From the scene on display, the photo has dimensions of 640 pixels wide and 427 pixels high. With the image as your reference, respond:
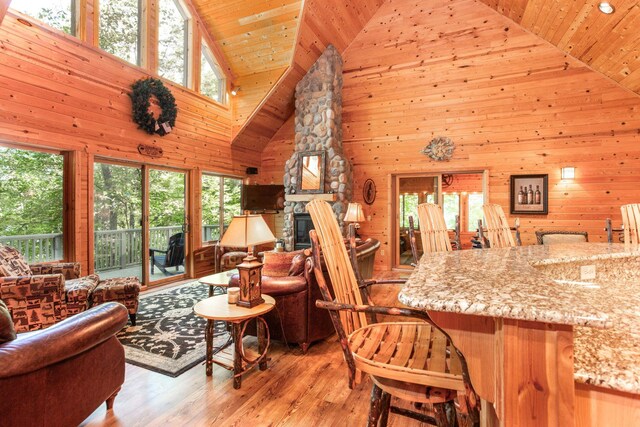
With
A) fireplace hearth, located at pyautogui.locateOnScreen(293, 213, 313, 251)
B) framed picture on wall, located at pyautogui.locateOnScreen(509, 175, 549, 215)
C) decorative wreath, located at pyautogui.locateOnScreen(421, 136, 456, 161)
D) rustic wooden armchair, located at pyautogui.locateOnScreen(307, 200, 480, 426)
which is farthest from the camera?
fireplace hearth, located at pyautogui.locateOnScreen(293, 213, 313, 251)

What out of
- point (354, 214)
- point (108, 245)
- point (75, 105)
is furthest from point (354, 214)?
point (75, 105)

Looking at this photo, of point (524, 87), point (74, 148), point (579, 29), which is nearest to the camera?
point (74, 148)

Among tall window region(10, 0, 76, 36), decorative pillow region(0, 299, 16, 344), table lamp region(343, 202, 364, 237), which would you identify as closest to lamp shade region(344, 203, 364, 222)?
table lamp region(343, 202, 364, 237)

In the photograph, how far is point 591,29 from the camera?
4566 millimetres

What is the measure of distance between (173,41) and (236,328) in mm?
5463

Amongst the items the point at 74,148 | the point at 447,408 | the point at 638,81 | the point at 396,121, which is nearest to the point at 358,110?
the point at 396,121

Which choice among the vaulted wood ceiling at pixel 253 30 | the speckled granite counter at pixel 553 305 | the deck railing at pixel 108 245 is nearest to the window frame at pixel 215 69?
the vaulted wood ceiling at pixel 253 30

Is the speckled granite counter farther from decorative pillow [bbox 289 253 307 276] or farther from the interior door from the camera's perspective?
the interior door

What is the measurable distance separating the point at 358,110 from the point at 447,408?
6514 millimetres

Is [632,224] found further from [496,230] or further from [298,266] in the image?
[298,266]

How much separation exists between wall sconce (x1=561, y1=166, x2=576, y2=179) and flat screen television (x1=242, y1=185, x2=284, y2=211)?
5.29 metres

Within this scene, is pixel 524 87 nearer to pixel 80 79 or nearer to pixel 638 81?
pixel 638 81

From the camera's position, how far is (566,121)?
569cm

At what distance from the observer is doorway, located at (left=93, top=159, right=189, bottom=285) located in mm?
4848
